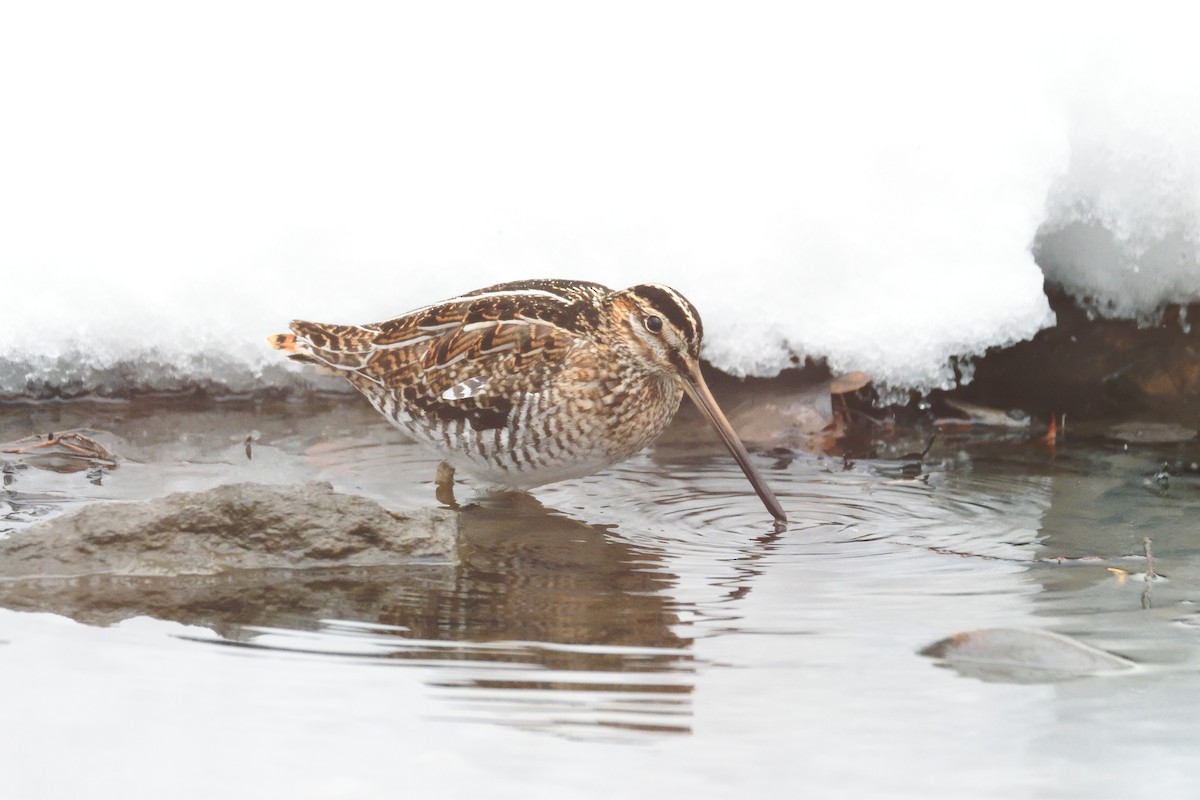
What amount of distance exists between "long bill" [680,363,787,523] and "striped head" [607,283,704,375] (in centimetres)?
5

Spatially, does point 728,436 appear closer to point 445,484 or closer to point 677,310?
point 677,310

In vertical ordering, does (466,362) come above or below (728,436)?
above

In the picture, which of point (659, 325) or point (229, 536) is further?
point (659, 325)

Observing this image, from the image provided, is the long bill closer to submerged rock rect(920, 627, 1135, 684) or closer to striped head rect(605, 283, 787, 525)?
striped head rect(605, 283, 787, 525)

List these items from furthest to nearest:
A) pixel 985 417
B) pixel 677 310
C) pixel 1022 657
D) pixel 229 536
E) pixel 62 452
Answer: pixel 985 417 < pixel 62 452 < pixel 677 310 < pixel 229 536 < pixel 1022 657

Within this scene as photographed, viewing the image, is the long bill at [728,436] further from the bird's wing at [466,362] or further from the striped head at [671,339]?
the bird's wing at [466,362]

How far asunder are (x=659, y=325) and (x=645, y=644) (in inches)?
56.0

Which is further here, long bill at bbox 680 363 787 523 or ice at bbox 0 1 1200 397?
ice at bbox 0 1 1200 397

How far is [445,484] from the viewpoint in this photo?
4.78 meters

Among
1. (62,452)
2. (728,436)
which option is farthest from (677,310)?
(62,452)

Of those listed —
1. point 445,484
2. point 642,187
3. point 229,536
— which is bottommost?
point 229,536

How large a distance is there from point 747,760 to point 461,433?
2.11 metres

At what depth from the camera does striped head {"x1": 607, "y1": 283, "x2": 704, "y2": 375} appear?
14.4ft

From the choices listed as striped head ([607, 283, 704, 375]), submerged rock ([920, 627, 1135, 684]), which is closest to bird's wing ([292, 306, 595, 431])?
striped head ([607, 283, 704, 375])
